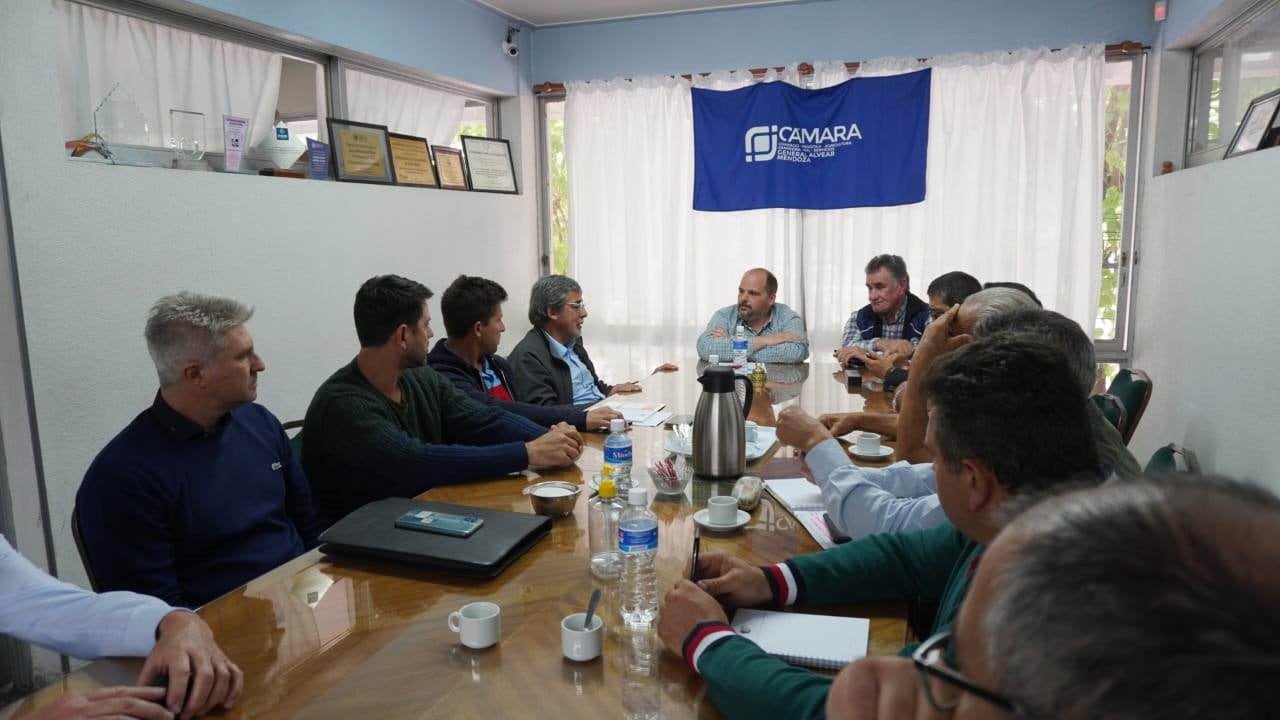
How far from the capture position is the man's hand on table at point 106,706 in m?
0.96

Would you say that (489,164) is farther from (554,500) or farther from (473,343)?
(554,500)

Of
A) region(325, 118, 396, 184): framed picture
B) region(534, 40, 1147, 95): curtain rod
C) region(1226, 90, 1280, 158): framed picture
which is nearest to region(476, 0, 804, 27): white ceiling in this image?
region(534, 40, 1147, 95): curtain rod

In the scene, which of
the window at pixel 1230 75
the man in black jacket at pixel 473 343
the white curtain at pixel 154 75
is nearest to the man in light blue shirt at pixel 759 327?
the man in black jacket at pixel 473 343

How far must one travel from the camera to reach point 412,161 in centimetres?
442

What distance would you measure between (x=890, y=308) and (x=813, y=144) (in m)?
1.27

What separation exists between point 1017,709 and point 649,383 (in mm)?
3176

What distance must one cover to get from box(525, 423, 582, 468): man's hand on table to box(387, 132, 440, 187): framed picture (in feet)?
8.65

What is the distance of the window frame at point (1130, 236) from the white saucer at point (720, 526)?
3600 millimetres

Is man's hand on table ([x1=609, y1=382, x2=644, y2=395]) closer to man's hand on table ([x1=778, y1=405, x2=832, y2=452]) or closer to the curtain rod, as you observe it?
man's hand on table ([x1=778, y1=405, x2=832, y2=452])

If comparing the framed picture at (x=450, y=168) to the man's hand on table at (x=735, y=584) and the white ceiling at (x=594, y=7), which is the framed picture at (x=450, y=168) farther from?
the man's hand on table at (x=735, y=584)

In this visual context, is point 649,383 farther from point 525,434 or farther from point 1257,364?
point 1257,364

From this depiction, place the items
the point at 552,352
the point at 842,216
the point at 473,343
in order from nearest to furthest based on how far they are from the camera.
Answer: the point at 473,343 → the point at 552,352 → the point at 842,216

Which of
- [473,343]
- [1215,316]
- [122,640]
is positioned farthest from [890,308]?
[122,640]

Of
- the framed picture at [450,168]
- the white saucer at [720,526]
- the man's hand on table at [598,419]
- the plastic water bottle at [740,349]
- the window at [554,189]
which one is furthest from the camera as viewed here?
the window at [554,189]
